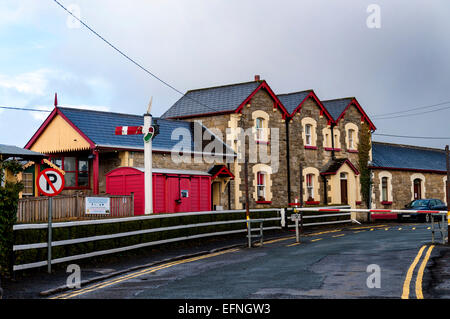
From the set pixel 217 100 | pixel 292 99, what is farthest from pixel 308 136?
pixel 217 100

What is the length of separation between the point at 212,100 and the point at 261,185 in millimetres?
5759

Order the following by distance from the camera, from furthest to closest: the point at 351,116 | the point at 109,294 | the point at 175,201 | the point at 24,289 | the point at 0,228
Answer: the point at 351,116 → the point at 175,201 → the point at 0,228 → the point at 24,289 → the point at 109,294

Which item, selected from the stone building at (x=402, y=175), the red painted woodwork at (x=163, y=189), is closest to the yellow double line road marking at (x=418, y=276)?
the red painted woodwork at (x=163, y=189)

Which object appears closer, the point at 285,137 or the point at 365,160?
the point at 285,137

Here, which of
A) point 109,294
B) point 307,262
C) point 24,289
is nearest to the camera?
point 109,294

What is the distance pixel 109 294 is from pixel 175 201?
14918mm

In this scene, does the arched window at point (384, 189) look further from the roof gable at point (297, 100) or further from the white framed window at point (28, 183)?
the white framed window at point (28, 183)

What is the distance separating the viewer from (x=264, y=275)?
1230cm

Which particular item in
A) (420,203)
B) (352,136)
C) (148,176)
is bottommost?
(420,203)

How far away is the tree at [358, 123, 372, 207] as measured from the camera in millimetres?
40219

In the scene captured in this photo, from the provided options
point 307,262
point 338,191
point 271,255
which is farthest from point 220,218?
point 338,191

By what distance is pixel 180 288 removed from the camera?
35.7 feet

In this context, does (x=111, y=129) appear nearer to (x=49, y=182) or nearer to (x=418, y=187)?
(x=49, y=182)
